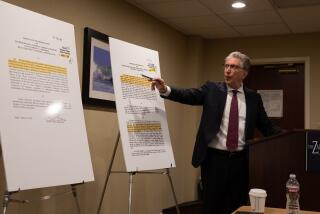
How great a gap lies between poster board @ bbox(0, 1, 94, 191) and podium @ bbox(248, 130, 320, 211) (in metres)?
1.00

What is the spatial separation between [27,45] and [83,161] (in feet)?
2.44

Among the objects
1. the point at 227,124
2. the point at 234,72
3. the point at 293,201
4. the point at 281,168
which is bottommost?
the point at 293,201

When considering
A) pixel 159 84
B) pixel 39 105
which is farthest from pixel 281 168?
pixel 39 105

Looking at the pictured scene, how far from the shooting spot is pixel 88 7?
3.55m

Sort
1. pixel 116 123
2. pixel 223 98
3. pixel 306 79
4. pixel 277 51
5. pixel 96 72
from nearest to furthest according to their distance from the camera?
1. pixel 223 98
2. pixel 96 72
3. pixel 116 123
4. pixel 306 79
5. pixel 277 51

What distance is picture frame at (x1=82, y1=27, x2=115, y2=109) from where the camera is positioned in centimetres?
347

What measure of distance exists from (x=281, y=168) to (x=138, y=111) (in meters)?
1.05

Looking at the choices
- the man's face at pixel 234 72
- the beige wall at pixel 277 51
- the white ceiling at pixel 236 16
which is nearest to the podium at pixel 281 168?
the man's face at pixel 234 72

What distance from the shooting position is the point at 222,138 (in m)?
3.04

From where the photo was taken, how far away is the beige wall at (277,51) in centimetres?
509

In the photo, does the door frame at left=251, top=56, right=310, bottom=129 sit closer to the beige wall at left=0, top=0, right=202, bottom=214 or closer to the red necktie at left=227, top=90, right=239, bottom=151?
the beige wall at left=0, top=0, right=202, bottom=214

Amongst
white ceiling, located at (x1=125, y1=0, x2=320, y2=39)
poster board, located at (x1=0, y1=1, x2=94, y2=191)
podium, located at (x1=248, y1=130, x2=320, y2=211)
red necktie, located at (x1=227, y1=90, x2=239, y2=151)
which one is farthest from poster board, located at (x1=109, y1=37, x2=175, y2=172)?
white ceiling, located at (x1=125, y1=0, x2=320, y2=39)

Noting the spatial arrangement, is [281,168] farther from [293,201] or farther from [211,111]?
[211,111]

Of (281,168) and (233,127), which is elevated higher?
(233,127)
